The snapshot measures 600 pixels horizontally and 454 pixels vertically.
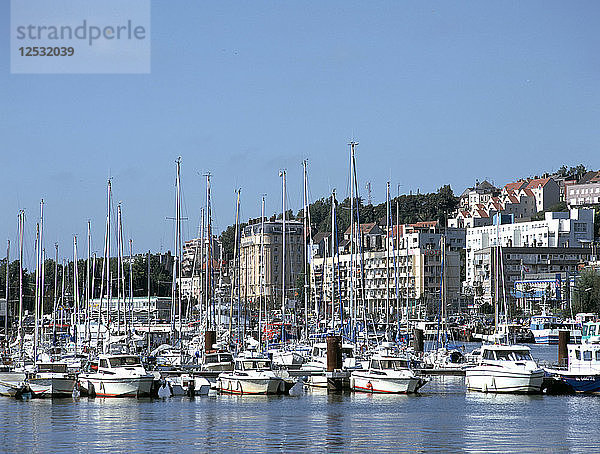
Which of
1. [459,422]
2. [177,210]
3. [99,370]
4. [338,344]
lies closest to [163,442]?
[459,422]

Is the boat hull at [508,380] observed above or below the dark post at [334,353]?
below

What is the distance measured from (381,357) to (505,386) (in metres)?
5.95

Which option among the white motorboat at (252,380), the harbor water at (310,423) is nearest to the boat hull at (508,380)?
the harbor water at (310,423)

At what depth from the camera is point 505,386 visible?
53469 millimetres

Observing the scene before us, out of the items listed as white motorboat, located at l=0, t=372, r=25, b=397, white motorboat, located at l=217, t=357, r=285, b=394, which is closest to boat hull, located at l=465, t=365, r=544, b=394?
white motorboat, located at l=217, t=357, r=285, b=394

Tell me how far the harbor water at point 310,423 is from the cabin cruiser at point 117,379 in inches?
24.1

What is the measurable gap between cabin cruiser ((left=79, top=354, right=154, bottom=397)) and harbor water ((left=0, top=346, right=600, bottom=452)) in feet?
2.01

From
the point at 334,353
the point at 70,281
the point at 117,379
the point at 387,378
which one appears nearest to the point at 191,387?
the point at 117,379

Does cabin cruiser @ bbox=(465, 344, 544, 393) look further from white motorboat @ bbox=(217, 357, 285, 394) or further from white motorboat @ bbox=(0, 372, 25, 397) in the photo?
white motorboat @ bbox=(0, 372, 25, 397)

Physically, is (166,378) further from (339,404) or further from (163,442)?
(163,442)

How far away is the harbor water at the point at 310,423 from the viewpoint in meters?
37.8

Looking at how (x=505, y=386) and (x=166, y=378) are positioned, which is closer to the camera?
(x=505, y=386)

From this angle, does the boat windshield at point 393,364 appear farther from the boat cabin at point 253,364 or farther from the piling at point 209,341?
the piling at point 209,341

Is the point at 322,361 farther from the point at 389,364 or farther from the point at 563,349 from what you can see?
the point at 563,349
